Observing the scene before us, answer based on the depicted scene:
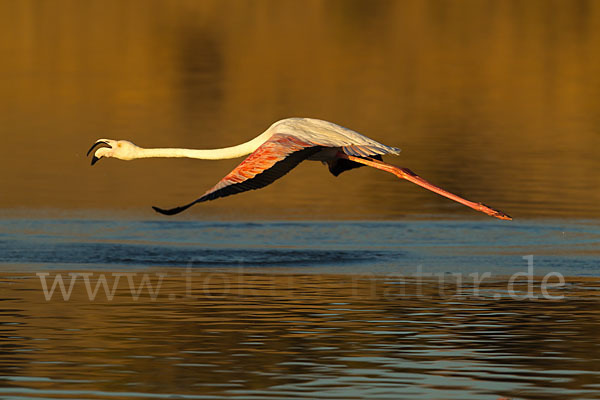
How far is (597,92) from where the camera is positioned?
4703 centimetres

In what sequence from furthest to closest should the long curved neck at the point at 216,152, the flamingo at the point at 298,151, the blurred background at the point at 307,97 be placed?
the blurred background at the point at 307,97 < the long curved neck at the point at 216,152 < the flamingo at the point at 298,151

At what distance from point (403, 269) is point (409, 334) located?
186 inches

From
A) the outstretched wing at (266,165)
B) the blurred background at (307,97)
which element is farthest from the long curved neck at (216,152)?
the blurred background at (307,97)

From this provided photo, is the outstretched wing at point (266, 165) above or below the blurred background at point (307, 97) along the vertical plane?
below

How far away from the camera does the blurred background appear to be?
2761 centimetres

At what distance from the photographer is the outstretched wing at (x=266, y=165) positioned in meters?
14.8

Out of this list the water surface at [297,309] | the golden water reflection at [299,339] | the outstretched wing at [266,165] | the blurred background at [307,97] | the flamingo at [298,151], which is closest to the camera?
the golden water reflection at [299,339]

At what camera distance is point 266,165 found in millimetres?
15734

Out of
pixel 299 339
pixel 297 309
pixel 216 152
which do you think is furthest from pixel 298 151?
pixel 299 339

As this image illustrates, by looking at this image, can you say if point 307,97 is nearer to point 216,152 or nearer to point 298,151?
point 216,152

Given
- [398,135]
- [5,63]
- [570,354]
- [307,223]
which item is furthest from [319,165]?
[5,63]

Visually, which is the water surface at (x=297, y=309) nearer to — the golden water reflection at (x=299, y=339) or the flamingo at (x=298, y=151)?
the golden water reflection at (x=299, y=339)

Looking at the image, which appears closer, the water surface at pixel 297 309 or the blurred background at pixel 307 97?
the water surface at pixel 297 309

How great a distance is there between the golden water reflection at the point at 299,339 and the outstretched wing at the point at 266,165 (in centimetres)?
→ 159
